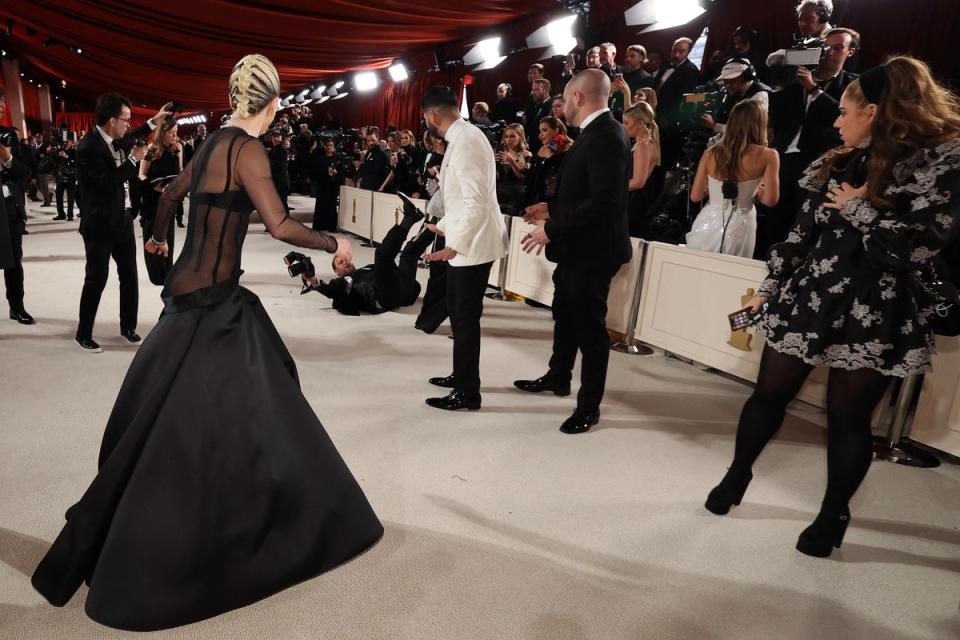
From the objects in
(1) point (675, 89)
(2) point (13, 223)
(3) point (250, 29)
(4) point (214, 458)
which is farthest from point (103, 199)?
(3) point (250, 29)

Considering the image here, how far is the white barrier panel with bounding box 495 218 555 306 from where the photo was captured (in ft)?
18.3

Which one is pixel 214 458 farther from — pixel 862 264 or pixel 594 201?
pixel 862 264

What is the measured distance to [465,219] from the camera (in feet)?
9.61

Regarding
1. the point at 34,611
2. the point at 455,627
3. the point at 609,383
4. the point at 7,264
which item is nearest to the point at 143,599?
the point at 34,611

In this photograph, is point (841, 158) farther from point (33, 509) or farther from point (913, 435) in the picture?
point (33, 509)

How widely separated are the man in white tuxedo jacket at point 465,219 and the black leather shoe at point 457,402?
0.58ft

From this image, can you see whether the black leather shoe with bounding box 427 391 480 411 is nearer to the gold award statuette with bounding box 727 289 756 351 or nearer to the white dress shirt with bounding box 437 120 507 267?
the white dress shirt with bounding box 437 120 507 267

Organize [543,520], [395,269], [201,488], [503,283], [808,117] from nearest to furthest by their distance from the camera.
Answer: [201,488] → [543,520] → [808,117] → [395,269] → [503,283]

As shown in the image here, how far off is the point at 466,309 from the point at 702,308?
1.80 m

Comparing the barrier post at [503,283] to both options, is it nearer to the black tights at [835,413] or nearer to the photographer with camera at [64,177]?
the black tights at [835,413]

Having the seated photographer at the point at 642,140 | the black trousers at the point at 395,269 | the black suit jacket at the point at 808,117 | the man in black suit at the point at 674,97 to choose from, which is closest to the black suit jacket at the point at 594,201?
the seated photographer at the point at 642,140

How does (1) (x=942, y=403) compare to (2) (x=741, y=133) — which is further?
(2) (x=741, y=133)

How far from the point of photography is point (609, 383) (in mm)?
3883

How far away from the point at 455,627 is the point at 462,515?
57 centimetres
